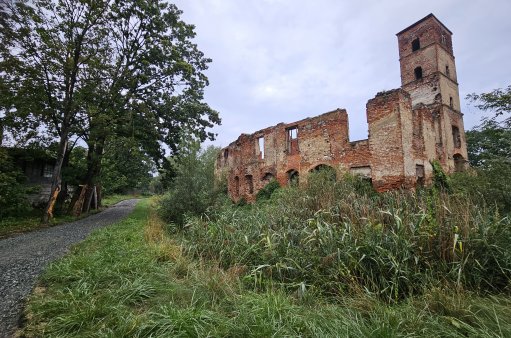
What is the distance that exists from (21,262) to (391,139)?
13492mm

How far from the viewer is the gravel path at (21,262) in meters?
3.41

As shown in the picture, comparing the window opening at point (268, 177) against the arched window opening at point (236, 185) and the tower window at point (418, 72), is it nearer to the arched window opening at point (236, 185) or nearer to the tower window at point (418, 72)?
the arched window opening at point (236, 185)

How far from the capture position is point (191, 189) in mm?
10906

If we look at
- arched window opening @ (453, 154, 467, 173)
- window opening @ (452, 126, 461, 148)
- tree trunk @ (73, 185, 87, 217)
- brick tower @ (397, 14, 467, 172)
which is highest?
brick tower @ (397, 14, 467, 172)

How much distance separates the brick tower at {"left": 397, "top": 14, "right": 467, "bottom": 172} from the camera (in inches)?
705

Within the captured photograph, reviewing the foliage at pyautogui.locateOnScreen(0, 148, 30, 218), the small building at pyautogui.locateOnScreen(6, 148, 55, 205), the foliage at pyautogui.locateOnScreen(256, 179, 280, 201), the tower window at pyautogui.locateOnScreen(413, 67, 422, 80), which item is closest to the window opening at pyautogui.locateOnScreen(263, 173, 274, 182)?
the foliage at pyautogui.locateOnScreen(256, 179, 280, 201)

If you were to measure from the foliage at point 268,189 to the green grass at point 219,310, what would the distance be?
12929mm

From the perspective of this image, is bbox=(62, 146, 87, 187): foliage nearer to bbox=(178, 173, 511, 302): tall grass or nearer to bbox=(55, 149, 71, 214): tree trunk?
bbox=(55, 149, 71, 214): tree trunk

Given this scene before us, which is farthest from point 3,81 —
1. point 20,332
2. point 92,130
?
point 20,332

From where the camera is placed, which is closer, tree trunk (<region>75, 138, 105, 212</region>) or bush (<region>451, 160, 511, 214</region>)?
bush (<region>451, 160, 511, 214</region>)

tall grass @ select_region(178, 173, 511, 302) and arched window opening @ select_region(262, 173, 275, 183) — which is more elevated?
arched window opening @ select_region(262, 173, 275, 183)

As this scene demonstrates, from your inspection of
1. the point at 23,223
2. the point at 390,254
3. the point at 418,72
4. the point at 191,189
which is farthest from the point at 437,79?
the point at 23,223

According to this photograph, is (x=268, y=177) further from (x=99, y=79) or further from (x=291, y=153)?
(x=99, y=79)

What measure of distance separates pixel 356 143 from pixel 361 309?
37.1 ft
